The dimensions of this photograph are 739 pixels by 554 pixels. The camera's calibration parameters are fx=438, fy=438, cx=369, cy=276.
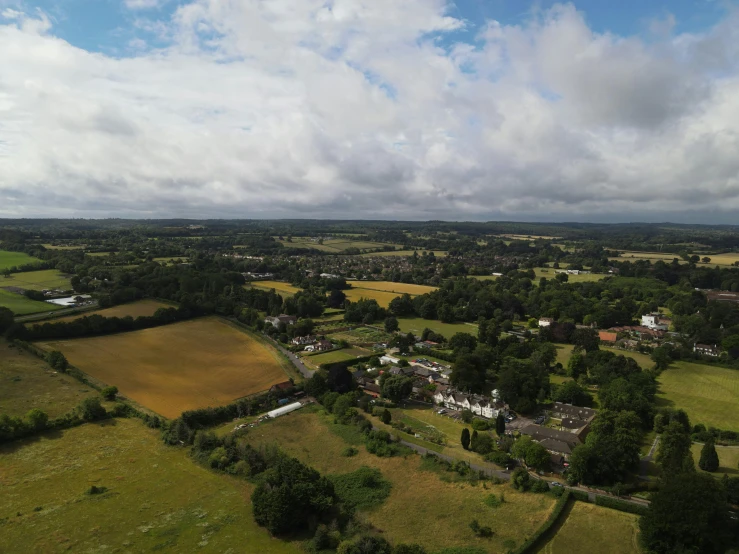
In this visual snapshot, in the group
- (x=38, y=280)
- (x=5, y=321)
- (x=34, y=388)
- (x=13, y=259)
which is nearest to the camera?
(x=34, y=388)

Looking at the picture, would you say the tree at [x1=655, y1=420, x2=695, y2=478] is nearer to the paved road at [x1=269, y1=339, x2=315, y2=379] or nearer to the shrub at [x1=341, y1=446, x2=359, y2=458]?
the shrub at [x1=341, y1=446, x2=359, y2=458]

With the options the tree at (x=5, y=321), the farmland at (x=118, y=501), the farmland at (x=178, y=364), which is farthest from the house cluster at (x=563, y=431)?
the tree at (x=5, y=321)

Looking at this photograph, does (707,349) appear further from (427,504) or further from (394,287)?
(394,287)

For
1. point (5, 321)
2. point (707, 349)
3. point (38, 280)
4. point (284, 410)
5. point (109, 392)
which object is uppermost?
point (5, 321)

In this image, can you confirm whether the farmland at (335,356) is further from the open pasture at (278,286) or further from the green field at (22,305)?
the green field at (22,305)

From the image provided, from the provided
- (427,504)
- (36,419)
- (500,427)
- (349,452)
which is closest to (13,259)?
(36,419)

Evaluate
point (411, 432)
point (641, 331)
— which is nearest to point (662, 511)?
point (411, 432)

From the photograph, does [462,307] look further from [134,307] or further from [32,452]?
[32,452]
